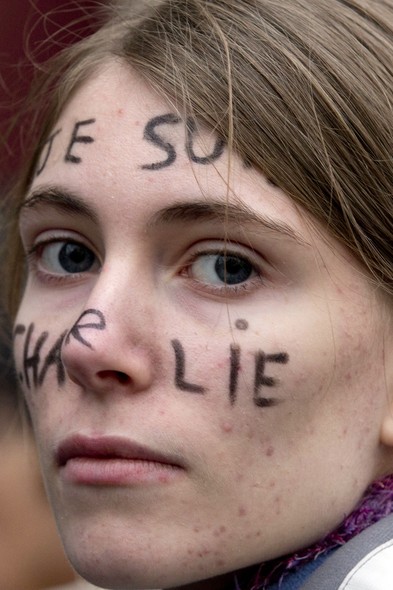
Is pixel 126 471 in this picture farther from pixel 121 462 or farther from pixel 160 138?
pixel 160 138

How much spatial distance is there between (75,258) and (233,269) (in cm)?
34

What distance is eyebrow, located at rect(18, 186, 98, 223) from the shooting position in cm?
181

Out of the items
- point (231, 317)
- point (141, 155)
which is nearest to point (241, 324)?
point (231, 317)

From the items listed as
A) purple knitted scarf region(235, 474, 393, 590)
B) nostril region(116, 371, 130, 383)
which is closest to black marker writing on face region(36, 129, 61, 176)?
nostril region(116, 371, 130, 383)

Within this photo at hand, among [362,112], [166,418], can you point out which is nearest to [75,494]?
[166,418]

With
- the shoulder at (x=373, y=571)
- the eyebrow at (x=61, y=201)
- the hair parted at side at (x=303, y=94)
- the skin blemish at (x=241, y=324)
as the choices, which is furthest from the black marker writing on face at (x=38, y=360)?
the shoulder at (x=373, y=571)

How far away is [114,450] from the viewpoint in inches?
65.4

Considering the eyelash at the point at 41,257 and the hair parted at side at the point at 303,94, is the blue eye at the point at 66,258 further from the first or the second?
the hair parted at side at the point at 303,94

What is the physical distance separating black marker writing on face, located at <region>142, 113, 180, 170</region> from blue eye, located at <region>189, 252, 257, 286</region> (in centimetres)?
18

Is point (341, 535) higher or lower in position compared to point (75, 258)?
lower

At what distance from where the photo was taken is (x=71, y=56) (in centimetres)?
218

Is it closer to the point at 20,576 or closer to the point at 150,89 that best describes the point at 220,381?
the point at 150,89

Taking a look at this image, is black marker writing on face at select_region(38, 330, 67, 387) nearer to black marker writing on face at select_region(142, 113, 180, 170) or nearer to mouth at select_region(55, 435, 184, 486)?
mouth at select_region(55, 435, 184, 486)

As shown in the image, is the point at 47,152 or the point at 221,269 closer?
the point at 221,269
